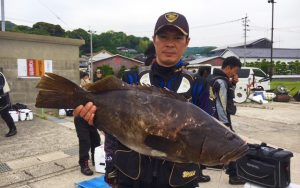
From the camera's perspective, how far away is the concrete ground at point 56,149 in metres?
5.60

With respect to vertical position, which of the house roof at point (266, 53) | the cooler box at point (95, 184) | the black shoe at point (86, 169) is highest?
the house roof at point (266, 53)

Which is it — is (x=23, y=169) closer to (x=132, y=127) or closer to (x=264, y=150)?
(x=264, y=150)

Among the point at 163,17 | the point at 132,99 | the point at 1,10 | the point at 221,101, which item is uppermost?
the point at 1,10

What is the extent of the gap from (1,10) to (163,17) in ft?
49.6

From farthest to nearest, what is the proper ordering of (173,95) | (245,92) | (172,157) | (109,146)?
(245,92)
(109,146)
(173,95)
(172,157)

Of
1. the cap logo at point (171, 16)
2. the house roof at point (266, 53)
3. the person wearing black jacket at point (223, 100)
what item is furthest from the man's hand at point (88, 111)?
the house roof at point (266, 53)

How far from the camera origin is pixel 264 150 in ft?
15.9

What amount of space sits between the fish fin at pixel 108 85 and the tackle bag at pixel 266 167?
10.3 feet

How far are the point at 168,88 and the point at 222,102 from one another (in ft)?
11.9

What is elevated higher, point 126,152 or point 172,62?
point 172,62

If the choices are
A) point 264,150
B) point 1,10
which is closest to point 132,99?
point 264,150

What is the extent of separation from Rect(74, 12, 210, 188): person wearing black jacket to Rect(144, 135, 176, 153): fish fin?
0.95 feet

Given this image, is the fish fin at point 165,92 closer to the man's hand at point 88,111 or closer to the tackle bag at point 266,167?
the man's hand at point 88,111

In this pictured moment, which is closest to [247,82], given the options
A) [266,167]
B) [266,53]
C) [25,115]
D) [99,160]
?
[25,115]
